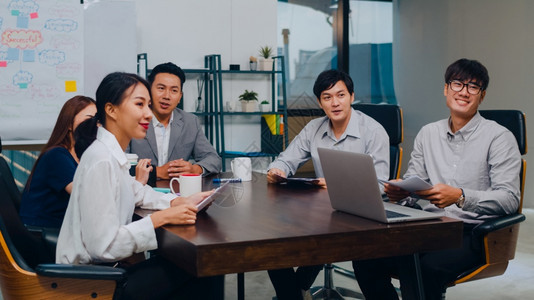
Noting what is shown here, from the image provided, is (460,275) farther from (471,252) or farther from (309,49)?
(309,49)

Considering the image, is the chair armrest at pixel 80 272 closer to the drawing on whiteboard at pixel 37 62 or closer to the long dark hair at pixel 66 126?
the long dark hair at pixel 66 126

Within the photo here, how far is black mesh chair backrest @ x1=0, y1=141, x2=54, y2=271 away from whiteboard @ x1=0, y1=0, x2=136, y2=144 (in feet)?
8.55

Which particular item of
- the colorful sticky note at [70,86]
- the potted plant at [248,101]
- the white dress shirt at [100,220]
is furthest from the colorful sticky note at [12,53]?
the white dress shirt at [100,220]

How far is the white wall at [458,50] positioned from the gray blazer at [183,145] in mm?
3873

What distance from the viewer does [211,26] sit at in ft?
18.8

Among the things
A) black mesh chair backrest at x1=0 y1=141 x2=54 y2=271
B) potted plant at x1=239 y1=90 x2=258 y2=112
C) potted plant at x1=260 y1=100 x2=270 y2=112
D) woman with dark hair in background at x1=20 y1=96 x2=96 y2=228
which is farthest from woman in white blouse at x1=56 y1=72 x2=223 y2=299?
potted plant at x1=260 y1=100 x2=270 y2=112

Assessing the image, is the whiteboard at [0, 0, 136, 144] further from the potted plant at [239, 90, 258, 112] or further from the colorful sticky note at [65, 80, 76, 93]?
the potted plant at [239, 90, 258, 112]

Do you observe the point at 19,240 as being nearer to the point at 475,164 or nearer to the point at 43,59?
Result: the point at 475,164

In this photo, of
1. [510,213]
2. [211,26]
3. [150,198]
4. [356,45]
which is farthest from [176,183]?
[356,45]

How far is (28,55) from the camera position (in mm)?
4410

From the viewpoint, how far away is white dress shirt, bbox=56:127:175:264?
164cm

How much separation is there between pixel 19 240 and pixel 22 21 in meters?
2.97

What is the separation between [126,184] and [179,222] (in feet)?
0.73

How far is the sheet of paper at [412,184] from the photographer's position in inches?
76.9
